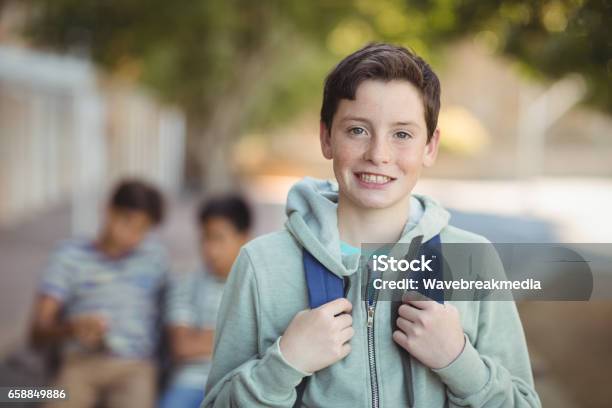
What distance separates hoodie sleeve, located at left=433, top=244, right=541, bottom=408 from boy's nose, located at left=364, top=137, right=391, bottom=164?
0.94 feet

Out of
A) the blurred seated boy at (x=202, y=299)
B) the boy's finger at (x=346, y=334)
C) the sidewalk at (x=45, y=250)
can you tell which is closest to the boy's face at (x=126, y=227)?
the blurred seated boy at (x=202, y=299)

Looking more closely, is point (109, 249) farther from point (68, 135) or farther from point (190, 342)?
point (68, 135)

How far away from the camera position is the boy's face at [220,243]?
132 inches

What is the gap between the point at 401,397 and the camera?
4.65 ft

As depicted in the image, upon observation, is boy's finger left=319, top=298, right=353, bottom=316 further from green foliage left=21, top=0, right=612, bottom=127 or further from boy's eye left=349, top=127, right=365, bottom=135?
green foliage left=21, top=0, right=612, bottom=127

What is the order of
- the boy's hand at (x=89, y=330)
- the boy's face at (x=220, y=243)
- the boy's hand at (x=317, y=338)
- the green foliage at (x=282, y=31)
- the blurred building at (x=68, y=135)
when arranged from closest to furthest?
the boy's hand at (x=317, y=338) → the boy's hand at (x=89, y=330) → the boy's face at (x=220, y=243) → the green foliage at (x=282, y=31) → the blurred building at (x=68, y=135)

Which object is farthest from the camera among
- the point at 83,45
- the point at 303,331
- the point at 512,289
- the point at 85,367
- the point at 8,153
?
the point at 8,153

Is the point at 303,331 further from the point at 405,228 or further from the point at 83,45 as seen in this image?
the point at 83,45

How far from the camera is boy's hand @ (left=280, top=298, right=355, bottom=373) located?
4.41 ft

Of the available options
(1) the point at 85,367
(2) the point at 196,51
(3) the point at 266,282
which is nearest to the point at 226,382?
(3) the point at 266,282

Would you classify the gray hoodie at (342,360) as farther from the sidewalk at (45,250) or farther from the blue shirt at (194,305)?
the blue shirt at (194,305)

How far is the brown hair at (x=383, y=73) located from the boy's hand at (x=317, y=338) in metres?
0.36

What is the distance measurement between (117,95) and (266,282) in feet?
66.3

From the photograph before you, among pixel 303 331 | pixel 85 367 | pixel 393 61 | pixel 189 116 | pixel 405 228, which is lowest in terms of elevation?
pixel 85 367
